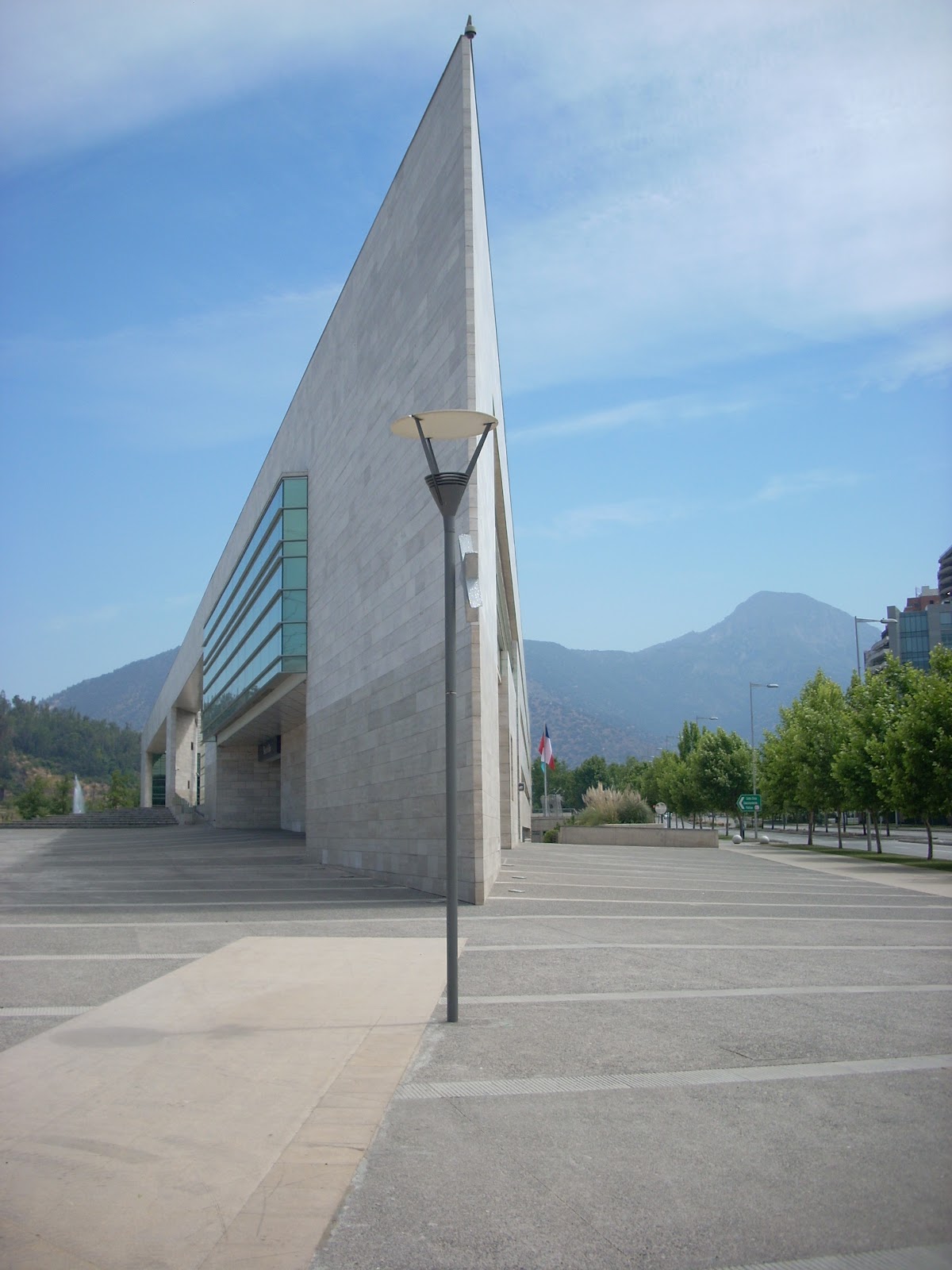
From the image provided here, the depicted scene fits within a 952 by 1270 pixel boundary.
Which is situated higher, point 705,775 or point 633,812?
point 705,775

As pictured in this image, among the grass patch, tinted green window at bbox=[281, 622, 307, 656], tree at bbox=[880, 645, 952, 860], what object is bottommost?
the grass patch

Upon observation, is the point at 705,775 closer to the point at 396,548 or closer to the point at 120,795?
the point at 396,548

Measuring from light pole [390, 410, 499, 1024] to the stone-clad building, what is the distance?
857cm

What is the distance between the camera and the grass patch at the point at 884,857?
29.4 m

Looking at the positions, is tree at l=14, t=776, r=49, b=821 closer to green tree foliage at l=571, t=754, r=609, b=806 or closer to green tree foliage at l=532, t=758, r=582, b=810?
green tree foliage at l=571, t=754, r=609, b=806

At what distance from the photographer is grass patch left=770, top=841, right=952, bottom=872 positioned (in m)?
29.4

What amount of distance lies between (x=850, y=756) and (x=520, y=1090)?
30580mm

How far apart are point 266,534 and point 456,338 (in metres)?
20.0

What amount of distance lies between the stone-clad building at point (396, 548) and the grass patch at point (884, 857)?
11.9m

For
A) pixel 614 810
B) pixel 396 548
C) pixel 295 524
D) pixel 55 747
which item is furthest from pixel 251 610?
pixel 55 747

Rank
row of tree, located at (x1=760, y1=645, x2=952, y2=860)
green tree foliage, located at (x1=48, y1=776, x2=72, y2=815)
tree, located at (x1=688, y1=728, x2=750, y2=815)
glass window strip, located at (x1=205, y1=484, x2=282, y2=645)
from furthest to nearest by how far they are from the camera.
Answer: green tree foliage, located at (x1=48, y1=776, x2=72, y2=815) < tree, located at (x1=688, y1=728, x2=750, y2=815) < glass window strip, located at (x1=205, y1=484, x2=282, y2=645) < row of tree, located at (x1=760, y1=645, x2=952, y2=860)

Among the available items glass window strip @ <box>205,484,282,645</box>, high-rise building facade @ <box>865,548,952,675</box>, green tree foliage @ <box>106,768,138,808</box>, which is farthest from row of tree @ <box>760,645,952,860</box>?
green tree foliage @ <box>106,768,138,808</box>

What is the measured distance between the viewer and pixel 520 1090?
5613mm

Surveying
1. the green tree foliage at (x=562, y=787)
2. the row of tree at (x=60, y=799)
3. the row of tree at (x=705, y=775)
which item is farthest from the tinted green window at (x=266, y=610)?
the green tree foliage at (x=562, y=787)
